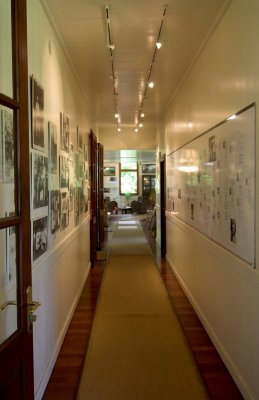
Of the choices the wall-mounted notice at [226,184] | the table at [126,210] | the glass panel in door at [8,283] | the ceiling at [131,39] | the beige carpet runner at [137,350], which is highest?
the ceiling at [131,39]

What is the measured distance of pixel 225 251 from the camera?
2.79m

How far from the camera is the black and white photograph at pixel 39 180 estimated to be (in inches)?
92.0

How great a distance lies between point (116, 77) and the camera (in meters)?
4.63

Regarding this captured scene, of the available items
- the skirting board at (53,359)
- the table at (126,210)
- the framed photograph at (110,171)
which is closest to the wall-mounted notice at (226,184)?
the skirting board at (53,359)

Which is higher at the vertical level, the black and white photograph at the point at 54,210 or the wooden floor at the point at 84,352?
the black and white photograph at the point at 54,210

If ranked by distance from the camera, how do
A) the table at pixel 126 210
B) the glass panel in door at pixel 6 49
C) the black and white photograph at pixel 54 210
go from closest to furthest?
the glass panel in door at pixel 6 49 < the black and white photograph at pixel 54 210 < the table at pixel 126 210

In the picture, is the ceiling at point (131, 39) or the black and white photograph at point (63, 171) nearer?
the ceiling at point (131, 39)

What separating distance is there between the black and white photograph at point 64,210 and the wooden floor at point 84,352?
3.66 feet

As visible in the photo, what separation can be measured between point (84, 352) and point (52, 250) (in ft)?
3.30

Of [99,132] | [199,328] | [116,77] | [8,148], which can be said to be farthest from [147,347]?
[99,132]

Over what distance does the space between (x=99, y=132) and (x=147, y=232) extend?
3.60 m

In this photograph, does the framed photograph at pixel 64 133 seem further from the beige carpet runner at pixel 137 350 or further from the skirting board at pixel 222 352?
the skirting board at pixel 222 352

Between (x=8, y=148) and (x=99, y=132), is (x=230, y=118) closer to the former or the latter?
(x=8, y=148)

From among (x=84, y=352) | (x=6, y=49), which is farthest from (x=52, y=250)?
(x=6, y=49)
